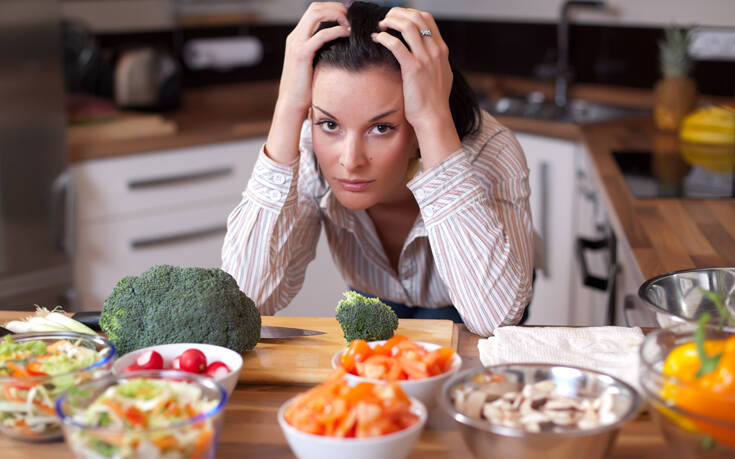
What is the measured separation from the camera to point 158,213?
2967 millimetres

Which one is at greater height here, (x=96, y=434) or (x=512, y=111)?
(x=512, y=111)

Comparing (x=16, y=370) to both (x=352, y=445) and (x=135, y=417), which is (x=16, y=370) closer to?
(x=135, y=417)

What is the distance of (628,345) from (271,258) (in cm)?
66

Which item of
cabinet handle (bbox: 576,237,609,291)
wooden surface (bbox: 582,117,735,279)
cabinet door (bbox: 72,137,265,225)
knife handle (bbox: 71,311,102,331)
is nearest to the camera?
knife handle (bbox: 71,311,102,331)

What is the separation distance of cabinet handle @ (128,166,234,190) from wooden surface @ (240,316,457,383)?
1.72 meters

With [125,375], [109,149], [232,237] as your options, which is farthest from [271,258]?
[109,149]

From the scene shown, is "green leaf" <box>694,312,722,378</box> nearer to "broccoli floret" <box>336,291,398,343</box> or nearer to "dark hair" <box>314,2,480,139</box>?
"broccoli floret" <box>336,291,398,343</box>

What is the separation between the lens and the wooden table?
89 cm

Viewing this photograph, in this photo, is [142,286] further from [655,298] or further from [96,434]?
[655,298]

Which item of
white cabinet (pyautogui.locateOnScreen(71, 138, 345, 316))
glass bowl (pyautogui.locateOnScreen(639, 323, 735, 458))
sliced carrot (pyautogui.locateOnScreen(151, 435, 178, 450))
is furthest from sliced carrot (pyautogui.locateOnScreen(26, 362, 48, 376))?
white cabinet (pyautogui.locateOnScreen(71, 138, 345, 316))

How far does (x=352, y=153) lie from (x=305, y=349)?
1.11 ft

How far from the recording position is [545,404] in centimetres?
88

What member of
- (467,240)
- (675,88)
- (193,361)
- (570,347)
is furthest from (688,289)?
(675,88)

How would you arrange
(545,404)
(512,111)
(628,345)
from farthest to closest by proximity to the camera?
1. (512,111)
2. (628,345)
3. (545,404)
